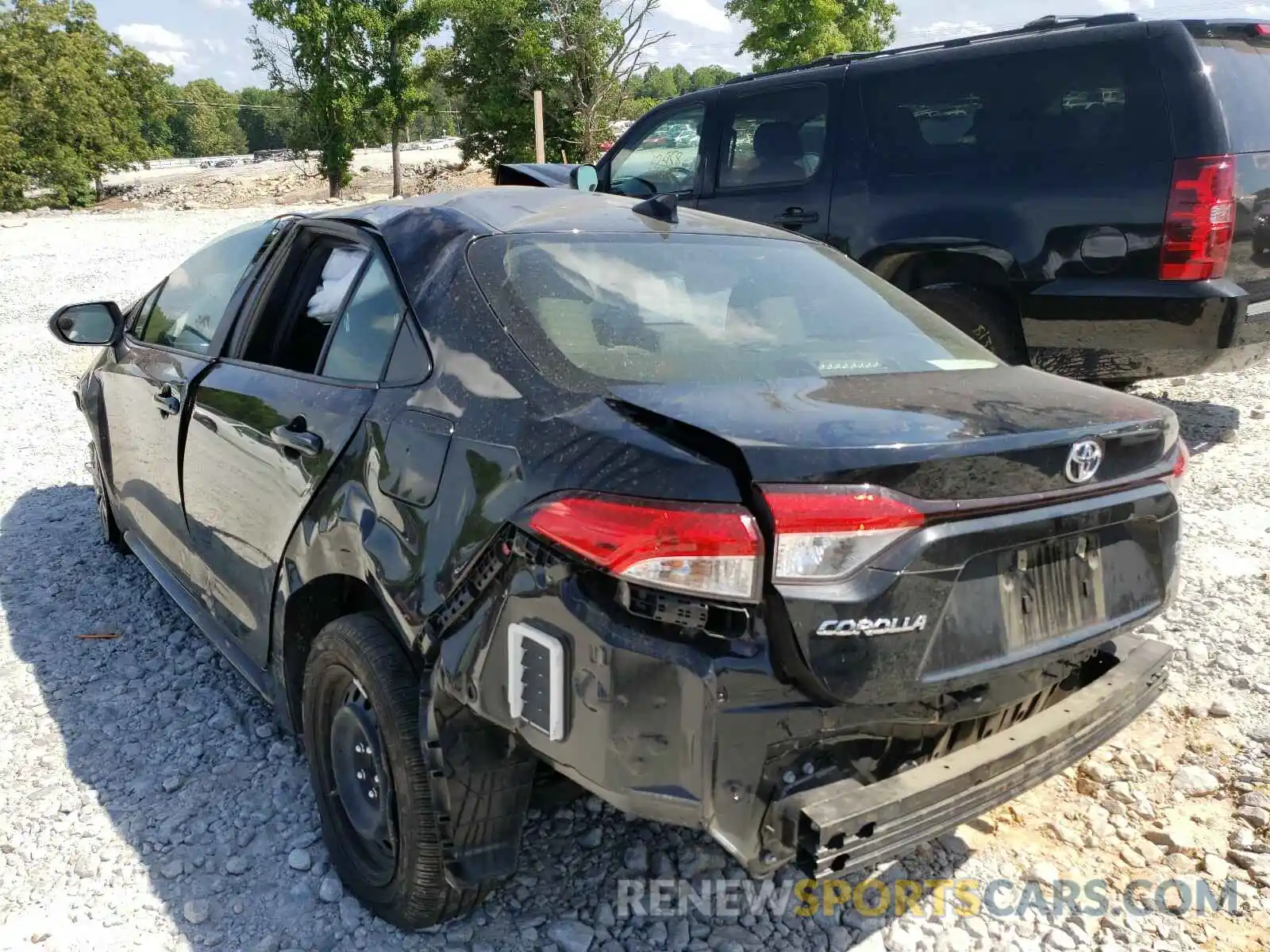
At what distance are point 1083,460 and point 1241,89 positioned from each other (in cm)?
418

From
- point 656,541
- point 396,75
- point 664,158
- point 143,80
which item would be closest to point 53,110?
point 143,80

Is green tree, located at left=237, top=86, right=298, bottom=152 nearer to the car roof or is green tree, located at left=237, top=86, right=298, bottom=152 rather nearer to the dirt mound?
the dirt mound

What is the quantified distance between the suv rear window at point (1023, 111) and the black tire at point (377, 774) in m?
4.57

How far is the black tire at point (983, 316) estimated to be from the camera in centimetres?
548

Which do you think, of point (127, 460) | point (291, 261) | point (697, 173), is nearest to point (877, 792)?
A: point (291, 261)

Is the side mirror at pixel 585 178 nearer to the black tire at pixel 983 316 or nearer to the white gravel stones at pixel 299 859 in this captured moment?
the black tire at pixel 983 316

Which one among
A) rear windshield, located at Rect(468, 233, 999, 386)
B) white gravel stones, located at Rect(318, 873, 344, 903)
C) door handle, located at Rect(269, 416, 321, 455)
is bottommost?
white gravel stones, located at Rect(318, 873, 344, 903)

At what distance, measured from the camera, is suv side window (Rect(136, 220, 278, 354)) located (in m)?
3.38

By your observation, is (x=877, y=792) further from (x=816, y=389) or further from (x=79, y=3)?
(x=79, y=3)

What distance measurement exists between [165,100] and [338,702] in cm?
6566

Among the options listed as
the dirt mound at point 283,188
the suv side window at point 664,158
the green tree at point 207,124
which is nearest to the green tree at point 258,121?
the green tree at point 207,124

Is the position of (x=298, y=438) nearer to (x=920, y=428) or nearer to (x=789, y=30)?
(x=920, y=428)

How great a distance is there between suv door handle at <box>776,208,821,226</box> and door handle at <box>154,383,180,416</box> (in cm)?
410

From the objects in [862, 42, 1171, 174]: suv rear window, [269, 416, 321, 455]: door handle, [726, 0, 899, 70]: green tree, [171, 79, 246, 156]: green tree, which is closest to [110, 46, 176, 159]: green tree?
[726, 0, 899, 70]: green tree
